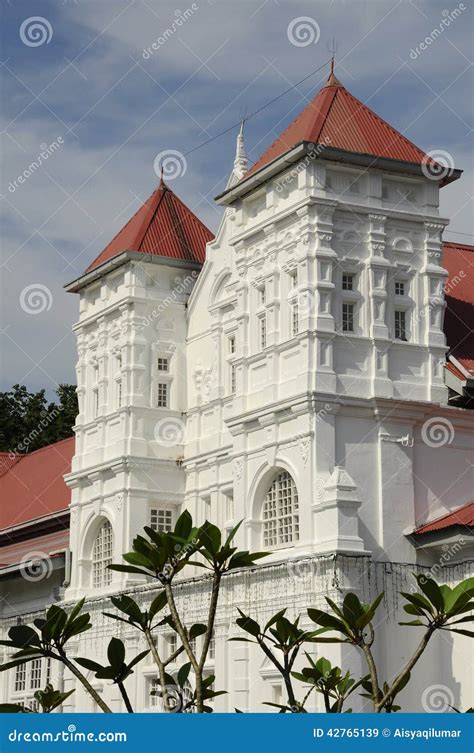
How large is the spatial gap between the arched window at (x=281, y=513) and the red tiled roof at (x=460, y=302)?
20.8 feet

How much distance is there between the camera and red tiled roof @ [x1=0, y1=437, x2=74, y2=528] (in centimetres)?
5487

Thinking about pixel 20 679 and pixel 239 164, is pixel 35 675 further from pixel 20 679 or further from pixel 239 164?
pixel 239 164

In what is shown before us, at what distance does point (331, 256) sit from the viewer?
1473 inches

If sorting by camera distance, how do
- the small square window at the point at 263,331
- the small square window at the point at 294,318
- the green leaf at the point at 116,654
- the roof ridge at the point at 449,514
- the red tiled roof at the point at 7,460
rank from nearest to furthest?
the green leaf at the point at 116,654
the roof ridge at the point at 449,514
the small square window at the point at 294,318
the small square window at the point at 263,331
the red tiled roof at the point at 7,460

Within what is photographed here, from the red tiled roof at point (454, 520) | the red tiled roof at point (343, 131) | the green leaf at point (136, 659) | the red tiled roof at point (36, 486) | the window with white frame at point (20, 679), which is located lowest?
the green leaf at point (136, 659)

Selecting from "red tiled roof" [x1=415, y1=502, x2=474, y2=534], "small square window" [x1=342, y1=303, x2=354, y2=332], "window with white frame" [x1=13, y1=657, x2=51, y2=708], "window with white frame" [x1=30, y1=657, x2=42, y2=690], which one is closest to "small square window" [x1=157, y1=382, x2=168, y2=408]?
"small square window" [x1=342, y1=303, x2=354, y2=332]

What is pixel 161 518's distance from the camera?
147 ft

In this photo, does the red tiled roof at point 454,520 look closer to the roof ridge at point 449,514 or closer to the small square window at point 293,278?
the roof ridge at point 449,514

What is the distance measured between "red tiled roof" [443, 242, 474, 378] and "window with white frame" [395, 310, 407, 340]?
1988 millimetres

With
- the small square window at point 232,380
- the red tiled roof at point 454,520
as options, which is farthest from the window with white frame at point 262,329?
the red tiled roof at point 454,520

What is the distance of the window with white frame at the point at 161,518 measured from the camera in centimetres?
4471

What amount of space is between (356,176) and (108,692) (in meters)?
18.1

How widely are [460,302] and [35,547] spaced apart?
20.3m
